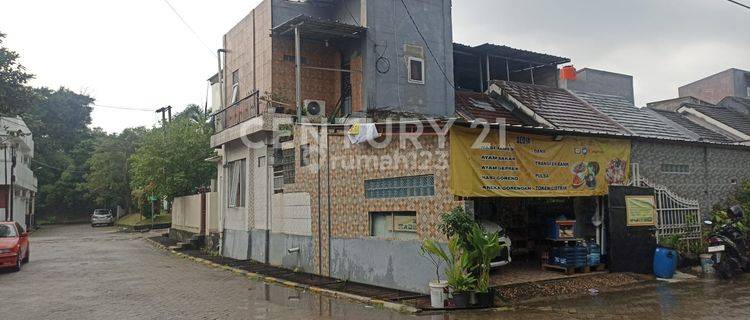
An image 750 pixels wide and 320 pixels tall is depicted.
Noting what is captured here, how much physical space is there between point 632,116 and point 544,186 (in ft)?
36.9

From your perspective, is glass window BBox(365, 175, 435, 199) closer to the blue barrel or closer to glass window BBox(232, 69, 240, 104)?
the blue barrel

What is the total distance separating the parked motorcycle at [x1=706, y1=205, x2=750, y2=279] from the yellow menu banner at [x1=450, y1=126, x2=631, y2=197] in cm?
227

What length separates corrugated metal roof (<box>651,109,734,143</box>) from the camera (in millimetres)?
19983

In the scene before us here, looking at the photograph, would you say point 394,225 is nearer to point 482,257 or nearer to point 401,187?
point 401,187

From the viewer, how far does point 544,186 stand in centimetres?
1064

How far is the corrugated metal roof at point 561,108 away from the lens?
17.3 metres

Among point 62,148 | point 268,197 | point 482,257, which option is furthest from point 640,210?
point 62,148

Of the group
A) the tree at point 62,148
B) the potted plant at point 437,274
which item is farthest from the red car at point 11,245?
the tree at point 62,148

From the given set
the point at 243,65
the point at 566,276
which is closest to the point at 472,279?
the point at 566,276

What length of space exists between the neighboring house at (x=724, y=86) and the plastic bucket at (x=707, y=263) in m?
20.7

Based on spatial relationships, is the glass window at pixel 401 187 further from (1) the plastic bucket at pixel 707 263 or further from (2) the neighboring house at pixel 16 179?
(2) the neighboring house at pixel 16 179

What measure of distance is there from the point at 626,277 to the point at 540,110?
25.2 feet

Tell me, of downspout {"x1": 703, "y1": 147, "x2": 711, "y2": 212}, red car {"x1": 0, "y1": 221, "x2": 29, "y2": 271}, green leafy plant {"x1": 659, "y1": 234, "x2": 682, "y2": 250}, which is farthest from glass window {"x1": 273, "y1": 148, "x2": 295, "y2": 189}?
downspout {"x1": 703, "y1": 147, "x2": 711, "y2": 212}

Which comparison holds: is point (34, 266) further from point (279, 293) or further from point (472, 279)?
point (472, 279)
